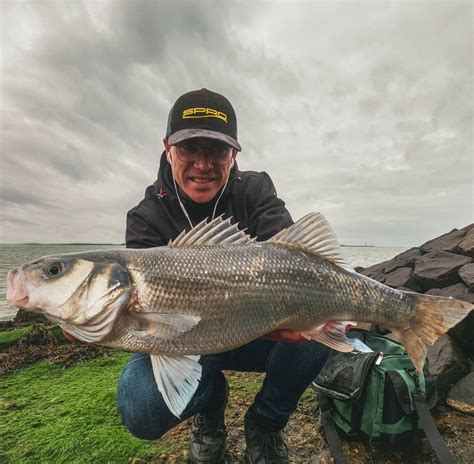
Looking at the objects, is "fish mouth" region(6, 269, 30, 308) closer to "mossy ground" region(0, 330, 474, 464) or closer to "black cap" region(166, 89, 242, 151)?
"mossy ground" region(0, 330, 474, 464)

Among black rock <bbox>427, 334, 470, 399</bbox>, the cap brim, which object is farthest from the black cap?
black rock <bbox>427, 334, 470, 399</bbox>

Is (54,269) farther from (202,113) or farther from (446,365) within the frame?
(446,365)

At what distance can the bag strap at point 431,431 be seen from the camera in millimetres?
2645

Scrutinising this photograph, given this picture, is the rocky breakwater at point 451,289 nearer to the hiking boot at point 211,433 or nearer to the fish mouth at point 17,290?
the hiking boot at point 211,433

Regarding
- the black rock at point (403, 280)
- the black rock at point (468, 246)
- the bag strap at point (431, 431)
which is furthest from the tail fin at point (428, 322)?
the black rock at point (468, 246)

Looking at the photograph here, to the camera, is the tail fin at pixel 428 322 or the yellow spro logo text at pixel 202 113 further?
the yellow spro logo text at pixel 202 113

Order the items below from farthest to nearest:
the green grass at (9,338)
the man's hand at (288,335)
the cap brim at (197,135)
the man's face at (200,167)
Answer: the green grass at (9,338) → the man's face at (200,167) → the cap brim at (197,135) → the man's hand at (288,335)

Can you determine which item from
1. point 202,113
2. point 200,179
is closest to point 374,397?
point 200,179

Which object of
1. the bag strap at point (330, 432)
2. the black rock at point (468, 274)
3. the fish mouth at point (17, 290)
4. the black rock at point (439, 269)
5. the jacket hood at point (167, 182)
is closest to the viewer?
the fish mouth at point (17, 290)

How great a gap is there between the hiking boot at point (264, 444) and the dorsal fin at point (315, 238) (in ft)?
5.12

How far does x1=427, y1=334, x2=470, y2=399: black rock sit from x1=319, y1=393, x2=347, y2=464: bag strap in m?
1.45

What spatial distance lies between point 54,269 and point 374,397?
297cm

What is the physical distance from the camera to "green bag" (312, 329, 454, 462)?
3041 millimetres

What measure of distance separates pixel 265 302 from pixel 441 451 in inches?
72.1
